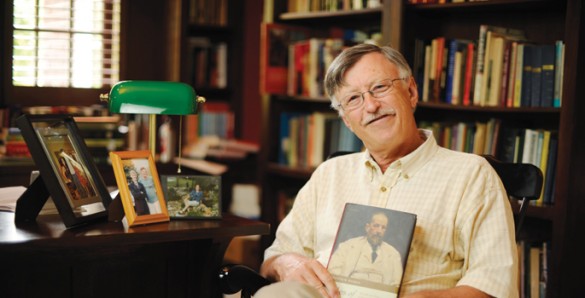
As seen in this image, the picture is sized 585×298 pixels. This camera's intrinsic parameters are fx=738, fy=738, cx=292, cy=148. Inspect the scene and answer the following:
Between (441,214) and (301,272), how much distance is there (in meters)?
0.41

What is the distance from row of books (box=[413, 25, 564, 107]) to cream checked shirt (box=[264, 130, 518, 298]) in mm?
989

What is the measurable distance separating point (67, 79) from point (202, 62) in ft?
3.17

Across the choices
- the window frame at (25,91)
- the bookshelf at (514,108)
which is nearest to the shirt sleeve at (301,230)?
the bookshelf at (514,108)

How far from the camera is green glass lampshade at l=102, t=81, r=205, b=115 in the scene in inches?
79.7

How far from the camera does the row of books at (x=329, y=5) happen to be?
356 centimetres

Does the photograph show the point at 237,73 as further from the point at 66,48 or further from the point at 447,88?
the point at 447,88

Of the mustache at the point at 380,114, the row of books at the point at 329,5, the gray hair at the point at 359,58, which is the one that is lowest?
the mustache at the point at 380,114

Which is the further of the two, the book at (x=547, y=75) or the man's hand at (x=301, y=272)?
the book at (x=547, y=75)

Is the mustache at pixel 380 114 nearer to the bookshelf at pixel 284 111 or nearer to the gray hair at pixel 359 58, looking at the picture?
the gray hair at pixel 359 58

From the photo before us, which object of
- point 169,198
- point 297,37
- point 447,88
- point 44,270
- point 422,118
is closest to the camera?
point 44,270

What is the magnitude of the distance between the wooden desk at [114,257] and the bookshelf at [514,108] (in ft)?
3.94

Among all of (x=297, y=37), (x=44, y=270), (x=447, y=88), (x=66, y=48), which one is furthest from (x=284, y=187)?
(x=44, y=270)

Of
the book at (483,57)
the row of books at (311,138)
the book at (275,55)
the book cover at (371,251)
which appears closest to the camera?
the book cover at (371,251)

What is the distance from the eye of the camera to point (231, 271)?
1975 millimetres
